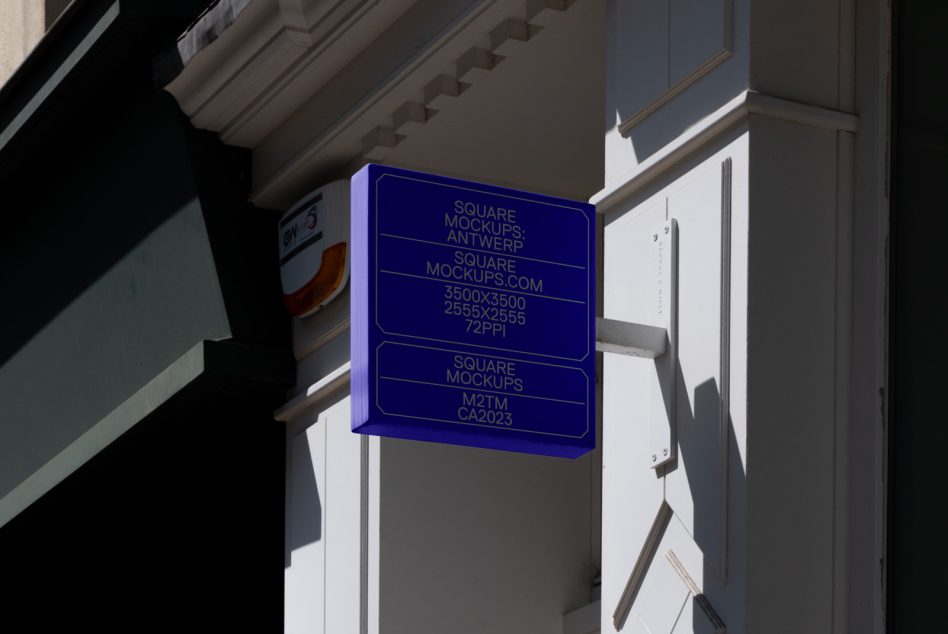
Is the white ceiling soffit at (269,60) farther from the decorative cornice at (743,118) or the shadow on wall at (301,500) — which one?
the decorative cornice at (743,118)

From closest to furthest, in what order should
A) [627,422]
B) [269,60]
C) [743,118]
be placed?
[743,118] → [627,422] → [269,60]

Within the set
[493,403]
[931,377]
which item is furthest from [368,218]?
[931,377]

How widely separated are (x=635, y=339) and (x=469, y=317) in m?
0.65

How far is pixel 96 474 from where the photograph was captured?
9.25 meters

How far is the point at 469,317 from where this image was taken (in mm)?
5543

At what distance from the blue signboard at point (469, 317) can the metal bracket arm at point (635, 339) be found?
0.21 metres

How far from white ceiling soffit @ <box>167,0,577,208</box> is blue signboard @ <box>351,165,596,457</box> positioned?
176 cm

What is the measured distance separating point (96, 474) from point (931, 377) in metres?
4.90

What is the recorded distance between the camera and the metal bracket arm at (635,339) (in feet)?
19.3

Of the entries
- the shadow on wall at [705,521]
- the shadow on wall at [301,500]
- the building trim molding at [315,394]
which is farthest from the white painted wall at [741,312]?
the shadow on wall at [301,500]

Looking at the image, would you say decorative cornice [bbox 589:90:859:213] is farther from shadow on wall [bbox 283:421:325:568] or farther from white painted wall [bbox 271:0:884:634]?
shadow on wall [bbox 283:421:325:568]

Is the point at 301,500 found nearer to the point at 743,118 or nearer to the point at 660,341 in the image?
the point at 660,341

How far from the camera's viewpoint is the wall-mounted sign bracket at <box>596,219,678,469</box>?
5867 millimetres

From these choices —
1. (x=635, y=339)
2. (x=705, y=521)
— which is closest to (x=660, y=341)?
(x=635, y=339)
